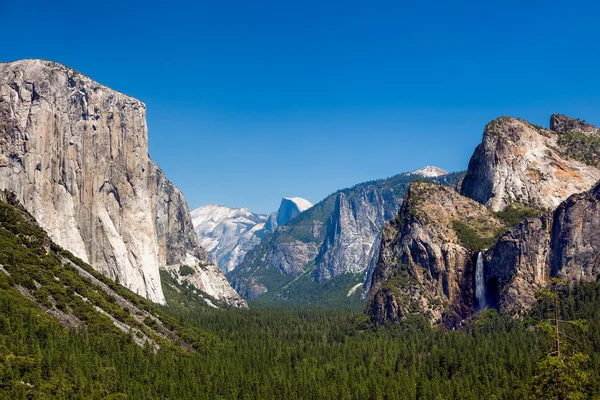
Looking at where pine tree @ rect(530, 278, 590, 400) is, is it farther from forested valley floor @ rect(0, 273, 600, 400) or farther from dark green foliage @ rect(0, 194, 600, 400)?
forested valley floor @ rect(0, 273, 600, 400)

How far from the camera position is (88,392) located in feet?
389

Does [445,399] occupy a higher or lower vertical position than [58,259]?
lower

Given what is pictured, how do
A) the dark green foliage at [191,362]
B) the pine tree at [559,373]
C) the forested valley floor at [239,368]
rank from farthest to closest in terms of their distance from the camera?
the dark green foliage at [191,362]
the forested valley floor at [239,368]
the pine tree at [559,373]

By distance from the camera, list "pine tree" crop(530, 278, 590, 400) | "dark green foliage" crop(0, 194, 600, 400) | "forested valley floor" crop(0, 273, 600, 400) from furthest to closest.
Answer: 1. "dark green foliage" crop(0, 194, 600, 400)
2. "forested valley floor" crop(0, 273, 600, 400)
3. "pine tree" crop(530, 278, 590, 400)

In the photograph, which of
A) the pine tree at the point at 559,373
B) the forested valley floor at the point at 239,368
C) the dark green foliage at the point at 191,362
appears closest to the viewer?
the pine tree at the point at 559,373

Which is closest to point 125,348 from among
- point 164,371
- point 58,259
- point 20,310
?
point 164,371

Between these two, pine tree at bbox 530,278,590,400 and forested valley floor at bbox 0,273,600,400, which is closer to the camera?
pine tree at bbox 530,278,590,400

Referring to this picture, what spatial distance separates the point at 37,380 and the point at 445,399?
7739 cm

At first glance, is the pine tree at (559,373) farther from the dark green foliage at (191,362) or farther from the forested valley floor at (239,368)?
the forested valley floor at (239,368)

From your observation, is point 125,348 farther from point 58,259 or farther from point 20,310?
point 58,259

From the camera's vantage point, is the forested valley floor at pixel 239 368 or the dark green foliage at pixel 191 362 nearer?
the forested valley floor at pixel 239 368

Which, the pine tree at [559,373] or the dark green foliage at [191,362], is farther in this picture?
the dark green foliage at [191,362]

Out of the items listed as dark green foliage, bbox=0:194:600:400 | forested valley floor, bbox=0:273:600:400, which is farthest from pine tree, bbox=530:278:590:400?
forested valley floor, bbox=0:273:600:400

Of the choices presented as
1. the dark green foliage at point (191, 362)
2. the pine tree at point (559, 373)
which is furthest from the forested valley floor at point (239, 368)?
the pine tree at point (559, 373)
